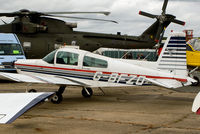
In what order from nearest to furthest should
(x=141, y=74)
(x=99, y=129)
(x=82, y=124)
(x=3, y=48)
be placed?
(x=99, y=129), (x=82, y=124), (x=141, y=74), (x=3, y=48)

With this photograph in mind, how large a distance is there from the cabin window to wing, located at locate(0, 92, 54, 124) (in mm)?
5545

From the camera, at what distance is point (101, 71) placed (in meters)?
10.7

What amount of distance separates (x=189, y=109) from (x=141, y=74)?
1.90 meters

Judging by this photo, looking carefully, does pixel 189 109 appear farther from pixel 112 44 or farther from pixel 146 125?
pixel 112 44

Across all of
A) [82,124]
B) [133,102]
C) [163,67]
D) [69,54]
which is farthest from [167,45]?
[82,124]

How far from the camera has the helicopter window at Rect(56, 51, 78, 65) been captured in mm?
11070

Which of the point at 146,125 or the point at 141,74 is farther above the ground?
the point at 141,74

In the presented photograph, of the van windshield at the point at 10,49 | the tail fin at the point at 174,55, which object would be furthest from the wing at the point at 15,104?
the van windshield at the point at 10,49

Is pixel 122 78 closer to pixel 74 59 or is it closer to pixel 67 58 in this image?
pixel 74 59

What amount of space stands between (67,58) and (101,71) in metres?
1.44

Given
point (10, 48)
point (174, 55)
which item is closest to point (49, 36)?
point (10, 48)

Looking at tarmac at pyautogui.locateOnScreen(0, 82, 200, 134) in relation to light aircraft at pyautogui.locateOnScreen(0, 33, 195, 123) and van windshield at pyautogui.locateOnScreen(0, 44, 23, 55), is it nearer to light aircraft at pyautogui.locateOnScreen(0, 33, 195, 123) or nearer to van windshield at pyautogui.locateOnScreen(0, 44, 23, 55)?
light aircraft at pyautogui.locateOnScreen(0, 33, 195, 123)

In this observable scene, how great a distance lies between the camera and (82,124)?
24.7 ft

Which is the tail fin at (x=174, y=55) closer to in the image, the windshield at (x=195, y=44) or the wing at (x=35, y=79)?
the wing at (x=35, y=79)
